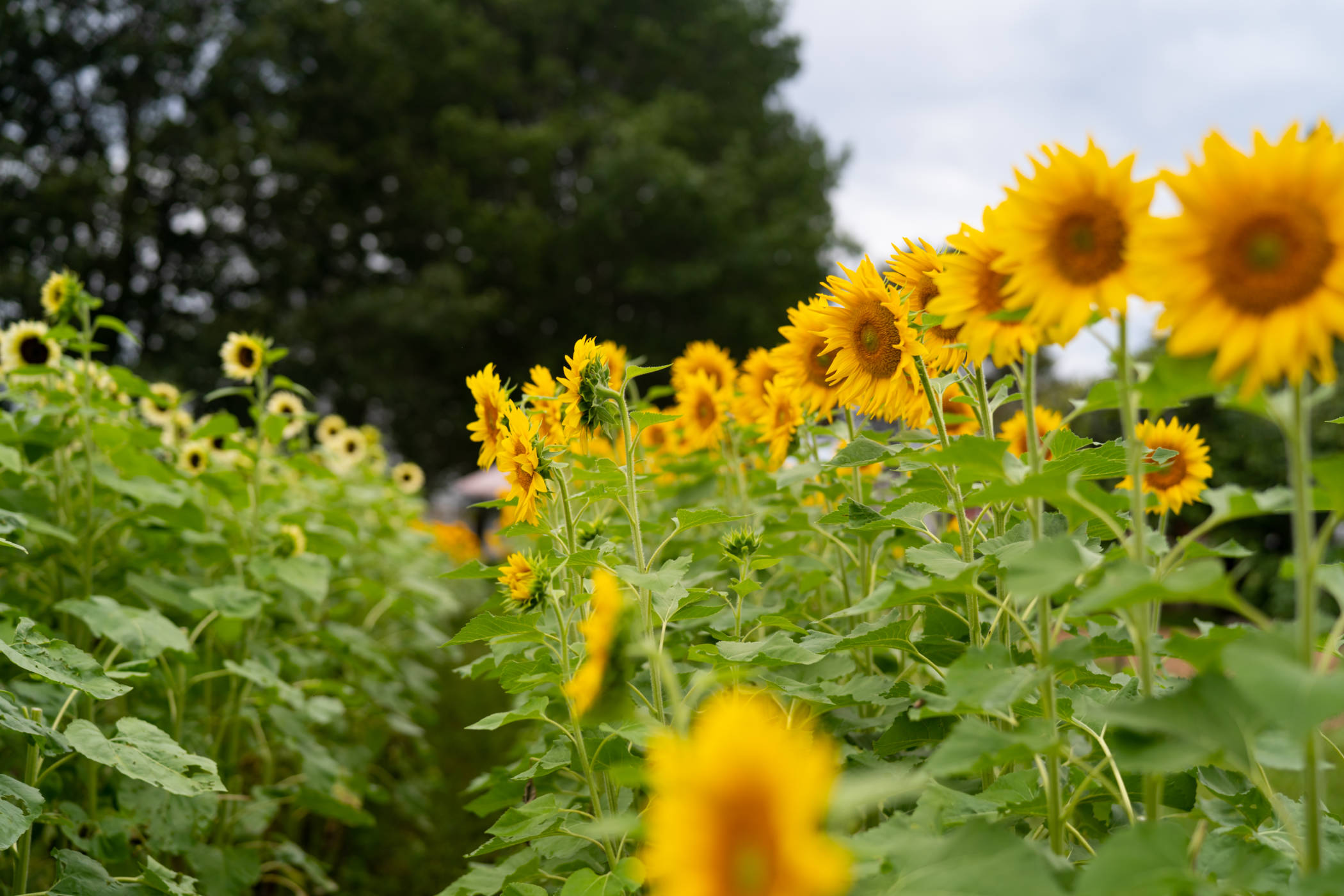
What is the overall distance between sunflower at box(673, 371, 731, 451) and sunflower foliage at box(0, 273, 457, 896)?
1180 millimetres

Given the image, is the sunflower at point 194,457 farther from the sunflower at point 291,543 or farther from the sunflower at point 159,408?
the sunflower at point 291,543

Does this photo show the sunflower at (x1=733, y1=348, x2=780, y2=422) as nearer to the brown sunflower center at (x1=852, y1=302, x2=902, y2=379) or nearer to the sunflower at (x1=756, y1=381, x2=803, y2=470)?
the sunflower at (x1=756, y1=381, x2=803, y2=470)

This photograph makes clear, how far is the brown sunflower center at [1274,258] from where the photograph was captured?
2.61ft

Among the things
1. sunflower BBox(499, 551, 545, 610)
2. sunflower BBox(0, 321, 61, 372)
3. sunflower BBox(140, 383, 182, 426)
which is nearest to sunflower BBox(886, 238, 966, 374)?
sunflower BBox(499, 551, 545, 610)

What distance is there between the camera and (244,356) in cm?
323

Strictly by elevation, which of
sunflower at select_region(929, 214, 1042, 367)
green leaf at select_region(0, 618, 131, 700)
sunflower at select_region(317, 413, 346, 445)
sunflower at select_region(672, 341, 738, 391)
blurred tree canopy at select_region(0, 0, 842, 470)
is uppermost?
blurred tree canopy at select_region(0, 0, 842, 470)

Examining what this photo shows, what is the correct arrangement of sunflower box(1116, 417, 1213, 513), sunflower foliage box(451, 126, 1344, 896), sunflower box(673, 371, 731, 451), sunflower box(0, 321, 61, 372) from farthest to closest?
sunflower box(0, 321, 61, 372) < sunflower box(673, 371, 731, 451) < sunflower box(1116, 417, 1213, 513) < sunflower foliage box(451, 126, 1344, 896)

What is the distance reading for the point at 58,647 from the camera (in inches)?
67.4

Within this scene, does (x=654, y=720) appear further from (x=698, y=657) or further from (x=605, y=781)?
(x=605, y=781)

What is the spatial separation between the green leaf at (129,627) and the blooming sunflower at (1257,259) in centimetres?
212

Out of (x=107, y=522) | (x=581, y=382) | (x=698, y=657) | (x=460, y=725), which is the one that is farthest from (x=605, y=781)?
(x=460, y=725)

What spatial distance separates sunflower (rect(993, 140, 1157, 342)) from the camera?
0.93 metres

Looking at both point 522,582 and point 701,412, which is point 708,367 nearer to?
point 701,412

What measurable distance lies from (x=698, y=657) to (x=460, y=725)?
15.4 ft
